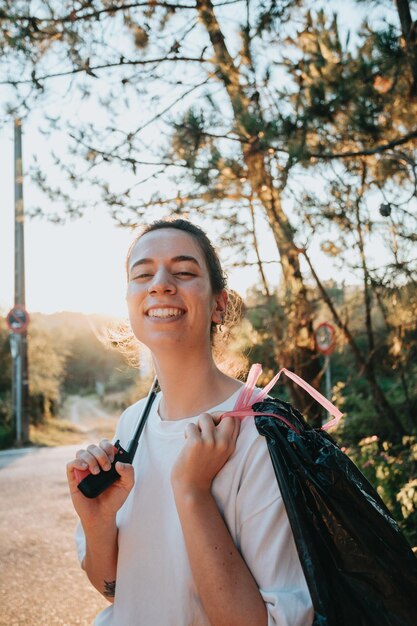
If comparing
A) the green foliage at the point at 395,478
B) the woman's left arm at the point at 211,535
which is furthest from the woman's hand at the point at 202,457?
the green foliage at the point at 395,478

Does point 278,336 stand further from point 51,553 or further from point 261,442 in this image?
point 261,442

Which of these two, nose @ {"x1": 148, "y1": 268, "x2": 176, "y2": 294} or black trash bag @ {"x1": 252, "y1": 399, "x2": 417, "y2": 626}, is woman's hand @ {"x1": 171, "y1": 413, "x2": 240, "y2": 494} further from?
nose @ {"x1": 148, "y1": 268, "x2": 176, "y2": 294}

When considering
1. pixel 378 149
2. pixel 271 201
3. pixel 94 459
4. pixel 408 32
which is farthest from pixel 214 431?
pixel 271 201

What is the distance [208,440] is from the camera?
1.45 m

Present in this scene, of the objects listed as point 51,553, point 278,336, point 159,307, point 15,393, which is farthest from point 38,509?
point 15,393

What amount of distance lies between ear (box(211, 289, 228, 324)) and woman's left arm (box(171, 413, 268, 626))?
1.64ft

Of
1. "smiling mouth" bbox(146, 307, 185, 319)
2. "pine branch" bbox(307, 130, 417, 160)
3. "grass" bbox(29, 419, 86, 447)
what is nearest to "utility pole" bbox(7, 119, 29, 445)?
"grass" bbox(29, 419, 86, 447)

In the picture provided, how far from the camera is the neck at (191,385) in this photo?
1.78 metres

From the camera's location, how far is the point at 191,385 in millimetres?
1793

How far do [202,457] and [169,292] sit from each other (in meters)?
0.52

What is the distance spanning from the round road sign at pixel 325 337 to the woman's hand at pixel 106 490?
4.26m

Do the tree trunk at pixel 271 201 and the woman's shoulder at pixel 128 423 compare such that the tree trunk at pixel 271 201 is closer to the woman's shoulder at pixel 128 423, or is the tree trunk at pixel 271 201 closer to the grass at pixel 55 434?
the woman's shoulder at pixel 128 423

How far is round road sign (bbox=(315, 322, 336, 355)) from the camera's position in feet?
19.2

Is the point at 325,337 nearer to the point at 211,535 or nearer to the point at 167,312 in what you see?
the point at 167,312
